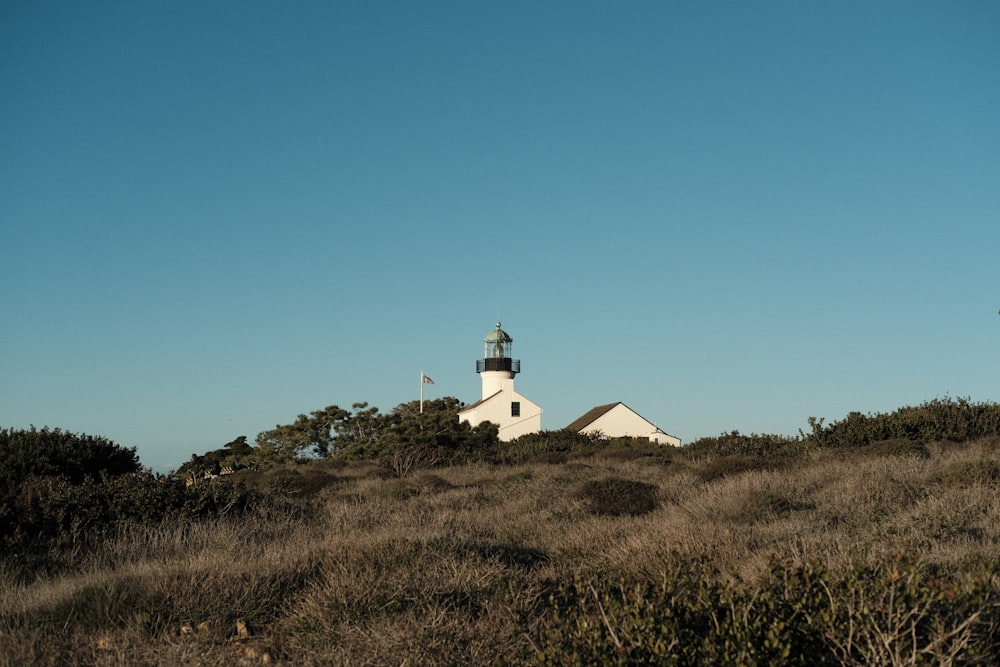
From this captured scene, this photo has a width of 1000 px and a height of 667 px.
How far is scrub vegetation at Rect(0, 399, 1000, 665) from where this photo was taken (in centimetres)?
479

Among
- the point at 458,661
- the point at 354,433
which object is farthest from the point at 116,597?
the point at 354,433

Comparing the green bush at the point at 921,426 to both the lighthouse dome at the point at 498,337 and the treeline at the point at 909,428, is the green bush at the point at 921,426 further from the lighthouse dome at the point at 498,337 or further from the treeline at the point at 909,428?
the lighthouse dome at the point at 498,337

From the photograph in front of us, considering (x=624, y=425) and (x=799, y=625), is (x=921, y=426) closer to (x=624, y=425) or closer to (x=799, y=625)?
(x=799, y=625)

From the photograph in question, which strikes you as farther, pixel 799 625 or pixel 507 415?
pixel 507 415

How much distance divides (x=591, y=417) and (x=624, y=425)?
2.69 m

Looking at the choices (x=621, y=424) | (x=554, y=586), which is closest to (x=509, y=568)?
(x=554, y=586)

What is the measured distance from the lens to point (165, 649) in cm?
546

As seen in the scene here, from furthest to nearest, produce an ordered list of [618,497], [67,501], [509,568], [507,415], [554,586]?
1. [507,415]
2. [618,497]
3. [67,501]
4. [509,568]
5. [554,586]

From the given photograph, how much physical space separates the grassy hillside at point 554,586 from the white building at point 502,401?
143ft

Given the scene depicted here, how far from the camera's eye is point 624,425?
54.4 metres

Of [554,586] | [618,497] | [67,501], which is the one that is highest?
[67,501]

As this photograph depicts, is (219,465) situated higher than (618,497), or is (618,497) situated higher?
(219,465)

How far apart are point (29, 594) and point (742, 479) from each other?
11.2 meters

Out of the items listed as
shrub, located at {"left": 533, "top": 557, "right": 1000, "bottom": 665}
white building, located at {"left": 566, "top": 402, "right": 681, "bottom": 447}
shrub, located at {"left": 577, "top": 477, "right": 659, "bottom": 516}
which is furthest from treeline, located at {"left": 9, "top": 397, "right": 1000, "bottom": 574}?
white building, located at {"left": 566, "top": 402, "right": 681, "bottom": 447}
